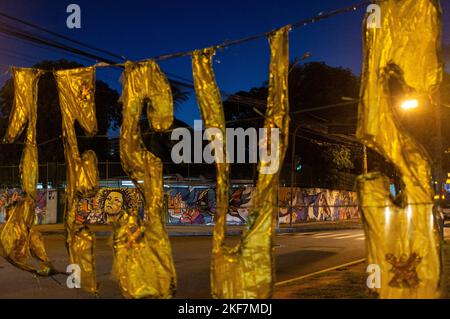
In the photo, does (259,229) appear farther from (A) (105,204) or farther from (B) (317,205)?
(B) (317,205)

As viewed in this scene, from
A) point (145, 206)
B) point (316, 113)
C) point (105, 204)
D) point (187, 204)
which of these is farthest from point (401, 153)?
point (105, 204)

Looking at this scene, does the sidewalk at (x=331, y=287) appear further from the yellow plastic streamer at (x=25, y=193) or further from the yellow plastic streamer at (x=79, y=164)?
the yellow plastic streamer at (x=25, y=193)

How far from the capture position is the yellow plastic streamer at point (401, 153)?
15.7 ft

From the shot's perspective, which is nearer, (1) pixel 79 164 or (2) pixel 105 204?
(1) pixel 79 164

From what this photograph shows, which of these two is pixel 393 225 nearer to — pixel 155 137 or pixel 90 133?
pixel 90 133

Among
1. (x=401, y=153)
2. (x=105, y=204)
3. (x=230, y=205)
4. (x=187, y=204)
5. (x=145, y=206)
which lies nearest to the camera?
(x=401, y=153)

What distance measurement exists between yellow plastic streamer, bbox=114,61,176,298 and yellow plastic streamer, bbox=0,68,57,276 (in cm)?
187

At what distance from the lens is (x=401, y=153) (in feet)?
16.2

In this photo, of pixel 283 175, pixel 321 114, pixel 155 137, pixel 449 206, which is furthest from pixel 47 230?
pixel 449 206

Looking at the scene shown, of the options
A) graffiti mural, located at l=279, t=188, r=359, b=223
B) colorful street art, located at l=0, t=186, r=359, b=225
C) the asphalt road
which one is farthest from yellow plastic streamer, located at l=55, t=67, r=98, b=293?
graffiti mural, located at l=279, t=188, r=359, b=223

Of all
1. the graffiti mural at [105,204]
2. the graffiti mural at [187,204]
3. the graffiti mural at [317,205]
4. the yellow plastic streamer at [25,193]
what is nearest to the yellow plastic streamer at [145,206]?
the yellow plastic streamer at [25,193]

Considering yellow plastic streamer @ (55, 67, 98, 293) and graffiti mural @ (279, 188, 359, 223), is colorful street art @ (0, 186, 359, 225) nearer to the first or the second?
graffiti mural @ (279, 188, 359, 223)

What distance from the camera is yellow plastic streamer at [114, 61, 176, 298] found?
5969 mm

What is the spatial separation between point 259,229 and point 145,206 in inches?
60.9
